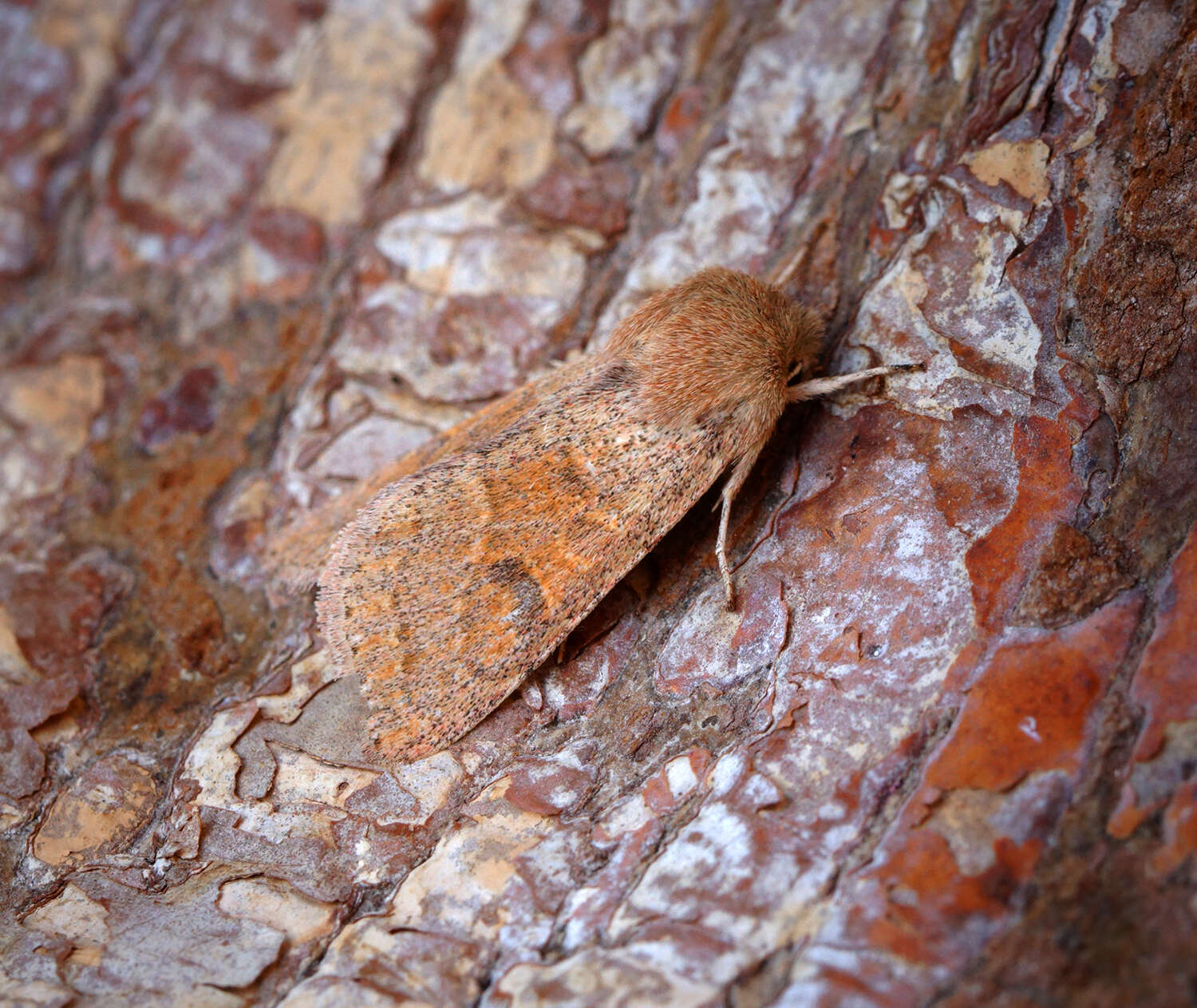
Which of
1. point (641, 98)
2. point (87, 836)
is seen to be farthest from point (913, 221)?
point (87, 836)

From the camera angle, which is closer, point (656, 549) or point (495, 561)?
point (495, 561)

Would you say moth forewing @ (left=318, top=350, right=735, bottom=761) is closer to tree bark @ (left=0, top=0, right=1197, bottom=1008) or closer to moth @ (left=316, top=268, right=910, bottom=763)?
moth @ (left=316, top=268, right=910, bottom=763)

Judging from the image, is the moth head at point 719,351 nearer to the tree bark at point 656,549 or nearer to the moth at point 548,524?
the moth at point 548,524

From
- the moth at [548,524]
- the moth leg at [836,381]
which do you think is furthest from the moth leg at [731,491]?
the moth leg at [836,381]

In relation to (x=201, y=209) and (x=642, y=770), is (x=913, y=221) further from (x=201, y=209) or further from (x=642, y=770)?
(x=201, y=209)

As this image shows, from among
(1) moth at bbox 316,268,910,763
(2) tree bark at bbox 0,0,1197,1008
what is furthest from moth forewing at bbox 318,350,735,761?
(2) tree bark at bbox 0,0,1197,1008

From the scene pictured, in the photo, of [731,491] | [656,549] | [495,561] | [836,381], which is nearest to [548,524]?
[495,561]

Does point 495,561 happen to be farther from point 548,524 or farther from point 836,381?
point 836,381

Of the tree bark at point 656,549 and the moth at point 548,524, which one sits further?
the moth at point 548,524

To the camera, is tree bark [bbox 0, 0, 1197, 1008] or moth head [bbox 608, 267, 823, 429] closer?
tree bark [bbox 0, 0, 1197, 1008]
